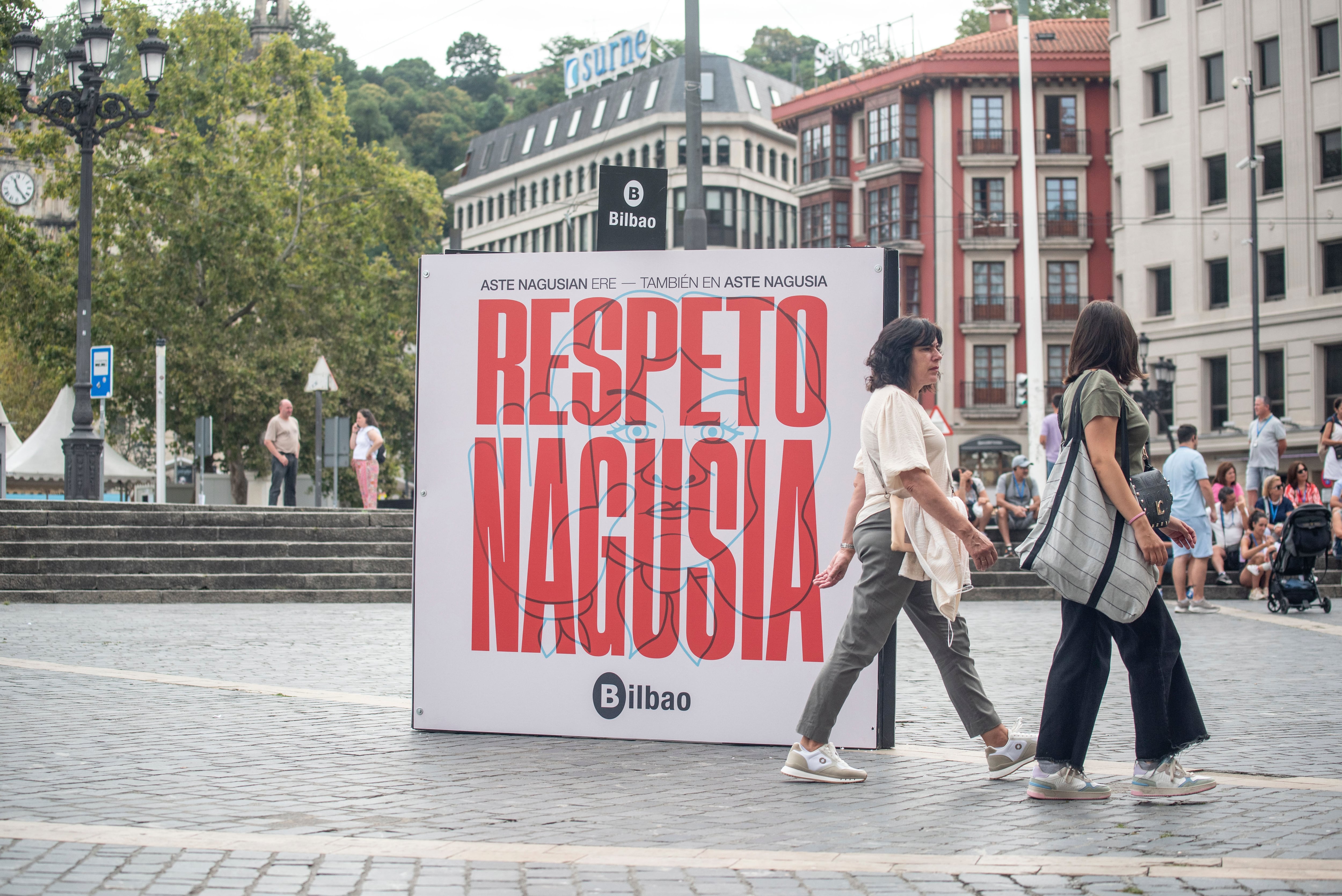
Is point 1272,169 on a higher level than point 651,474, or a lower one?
higher

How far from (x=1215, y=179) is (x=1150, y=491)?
4304 centimetres

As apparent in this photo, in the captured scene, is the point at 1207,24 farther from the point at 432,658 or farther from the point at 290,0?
the point at 290,0

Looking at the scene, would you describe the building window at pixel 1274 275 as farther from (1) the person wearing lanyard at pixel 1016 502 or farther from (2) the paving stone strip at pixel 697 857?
(2) the paving stone strip at pixel 697 857

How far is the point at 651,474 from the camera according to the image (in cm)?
687

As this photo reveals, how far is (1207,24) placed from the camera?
44.9m

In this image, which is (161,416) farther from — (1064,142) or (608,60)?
(608,60)

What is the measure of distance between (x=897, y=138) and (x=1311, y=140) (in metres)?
23.1

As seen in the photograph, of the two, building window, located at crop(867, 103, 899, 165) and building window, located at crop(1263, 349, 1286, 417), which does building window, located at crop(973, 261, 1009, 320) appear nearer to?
building window, located at crop(867, 103, 899, 165)

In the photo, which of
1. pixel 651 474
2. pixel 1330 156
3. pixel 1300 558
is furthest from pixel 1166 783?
→ pixel 1330 156

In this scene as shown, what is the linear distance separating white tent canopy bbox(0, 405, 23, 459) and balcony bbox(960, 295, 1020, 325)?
35903 mm

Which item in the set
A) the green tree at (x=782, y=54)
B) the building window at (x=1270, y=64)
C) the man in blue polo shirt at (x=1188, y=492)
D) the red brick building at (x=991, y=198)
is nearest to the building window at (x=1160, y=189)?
the building window at (x=1270, y=64)

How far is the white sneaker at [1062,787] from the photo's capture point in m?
5.45

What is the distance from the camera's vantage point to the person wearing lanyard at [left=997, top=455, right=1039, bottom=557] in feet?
64.7

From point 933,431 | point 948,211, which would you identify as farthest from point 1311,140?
point 933,431
